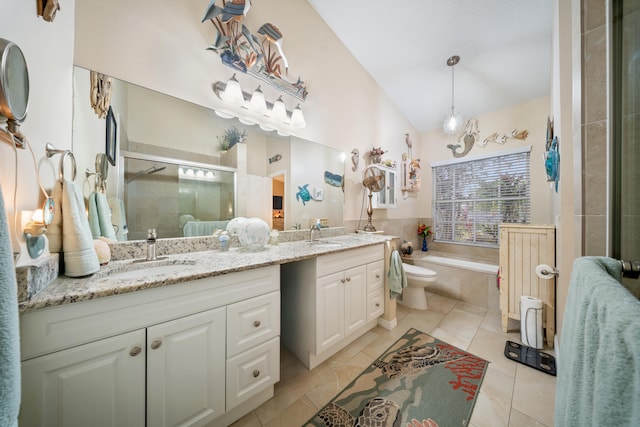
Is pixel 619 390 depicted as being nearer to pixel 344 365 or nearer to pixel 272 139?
pixel 344 365

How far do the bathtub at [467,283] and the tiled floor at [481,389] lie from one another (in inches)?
15.5

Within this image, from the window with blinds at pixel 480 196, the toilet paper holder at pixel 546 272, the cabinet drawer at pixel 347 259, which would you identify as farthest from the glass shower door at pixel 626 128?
the window with blinds at pixel 480 196

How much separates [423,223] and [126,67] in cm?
420

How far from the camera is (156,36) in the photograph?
1287mm

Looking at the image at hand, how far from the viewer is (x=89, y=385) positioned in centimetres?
72

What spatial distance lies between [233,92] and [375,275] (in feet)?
6.41

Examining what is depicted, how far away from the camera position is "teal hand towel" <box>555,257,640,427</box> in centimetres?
30

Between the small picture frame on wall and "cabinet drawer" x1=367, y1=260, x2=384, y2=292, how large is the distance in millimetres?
1949

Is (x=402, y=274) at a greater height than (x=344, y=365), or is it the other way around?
(x=402, y=274)

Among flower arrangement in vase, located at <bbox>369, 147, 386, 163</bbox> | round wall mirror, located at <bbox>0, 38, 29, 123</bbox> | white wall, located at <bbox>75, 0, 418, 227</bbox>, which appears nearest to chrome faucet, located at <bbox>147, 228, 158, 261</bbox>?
round wall mirror, located at <bbox>0, 38, 29, 123</bbox>

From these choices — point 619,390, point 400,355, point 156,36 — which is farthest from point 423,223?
point 156,36

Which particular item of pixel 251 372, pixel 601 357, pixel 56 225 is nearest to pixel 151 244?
pixel 56 225

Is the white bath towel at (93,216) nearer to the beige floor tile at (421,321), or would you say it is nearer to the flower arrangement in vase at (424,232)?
the beige floor tile at (421,321)

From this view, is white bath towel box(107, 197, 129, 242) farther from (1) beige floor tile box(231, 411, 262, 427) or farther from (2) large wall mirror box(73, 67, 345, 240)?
(1) beige floor tile box(231, 411, 262, 427)
